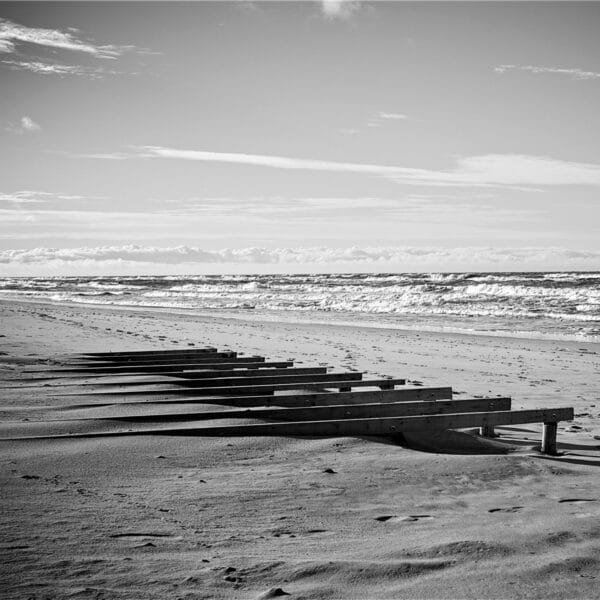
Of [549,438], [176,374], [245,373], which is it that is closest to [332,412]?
[549,438]

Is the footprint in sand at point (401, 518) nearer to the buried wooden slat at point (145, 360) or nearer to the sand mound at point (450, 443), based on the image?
the sand mound at point (450, 443)

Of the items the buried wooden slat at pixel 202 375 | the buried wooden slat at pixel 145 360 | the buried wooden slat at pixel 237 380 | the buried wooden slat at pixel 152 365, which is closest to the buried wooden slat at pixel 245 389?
the buried wooden slat at pixel 237 380

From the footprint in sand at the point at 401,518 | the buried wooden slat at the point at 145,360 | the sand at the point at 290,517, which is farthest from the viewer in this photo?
the buried wooden slat at the point at 145,360

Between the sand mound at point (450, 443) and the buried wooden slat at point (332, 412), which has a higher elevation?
the buried wooden slat at point (332, 412)

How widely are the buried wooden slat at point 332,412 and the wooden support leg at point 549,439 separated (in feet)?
2.35

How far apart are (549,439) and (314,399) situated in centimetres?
254

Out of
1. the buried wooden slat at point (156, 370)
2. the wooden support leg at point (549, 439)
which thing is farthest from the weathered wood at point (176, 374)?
the wooden support leg at point (549, 439)

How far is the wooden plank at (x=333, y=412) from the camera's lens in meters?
6.17

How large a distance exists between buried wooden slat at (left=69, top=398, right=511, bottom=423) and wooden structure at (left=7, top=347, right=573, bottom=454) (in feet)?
0.03

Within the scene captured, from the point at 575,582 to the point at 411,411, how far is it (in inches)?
138

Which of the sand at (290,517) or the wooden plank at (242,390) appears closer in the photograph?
the sand at (290,517)

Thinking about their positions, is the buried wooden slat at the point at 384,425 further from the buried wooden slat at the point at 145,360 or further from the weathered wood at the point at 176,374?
the buried wooden slat at the point at 145,360

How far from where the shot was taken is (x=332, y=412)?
21.3 feet

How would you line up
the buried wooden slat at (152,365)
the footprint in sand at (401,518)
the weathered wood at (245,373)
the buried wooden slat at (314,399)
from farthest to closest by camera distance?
the buried wooden slat at (152,365) → the weathered wood at (245,373) → the buried wooden slat at (314,399) → the footprint in sand at (401,518)
